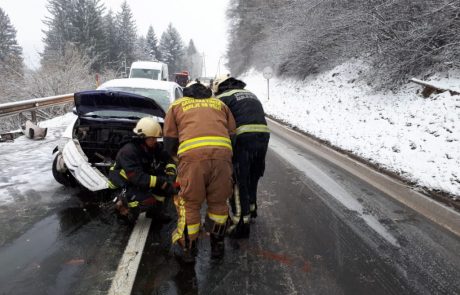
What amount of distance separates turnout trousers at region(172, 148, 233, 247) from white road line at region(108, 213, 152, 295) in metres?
0.44

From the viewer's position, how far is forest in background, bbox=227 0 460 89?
10.2 meters

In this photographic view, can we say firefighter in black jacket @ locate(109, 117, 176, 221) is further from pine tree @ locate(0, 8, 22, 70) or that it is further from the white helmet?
pine tree @ locate(0, 8, 22, 70)

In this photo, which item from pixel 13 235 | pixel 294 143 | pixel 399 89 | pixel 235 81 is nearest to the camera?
pixel 13 235

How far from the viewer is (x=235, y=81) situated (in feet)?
14.4

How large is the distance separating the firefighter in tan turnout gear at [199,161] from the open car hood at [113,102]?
68.4 inches

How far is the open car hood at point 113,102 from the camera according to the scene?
16.6ft

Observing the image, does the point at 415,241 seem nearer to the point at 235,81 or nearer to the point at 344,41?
the point at 235,81

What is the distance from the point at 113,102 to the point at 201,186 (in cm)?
253

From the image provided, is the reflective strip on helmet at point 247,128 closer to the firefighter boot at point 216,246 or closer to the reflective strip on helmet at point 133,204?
the firefighter boot at point 216,246

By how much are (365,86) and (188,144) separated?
13026mm

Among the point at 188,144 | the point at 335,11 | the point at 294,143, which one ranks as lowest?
the point at 294,143

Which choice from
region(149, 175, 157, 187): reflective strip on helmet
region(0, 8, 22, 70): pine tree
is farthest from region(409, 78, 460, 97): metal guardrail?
region(0, 8, 22, 70): pine tree

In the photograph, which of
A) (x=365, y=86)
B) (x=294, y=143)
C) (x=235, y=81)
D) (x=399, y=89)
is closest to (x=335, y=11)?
(x=365, y=86)

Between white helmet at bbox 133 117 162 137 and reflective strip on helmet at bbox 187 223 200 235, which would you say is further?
white helmet at bbox 133 117 162 137
